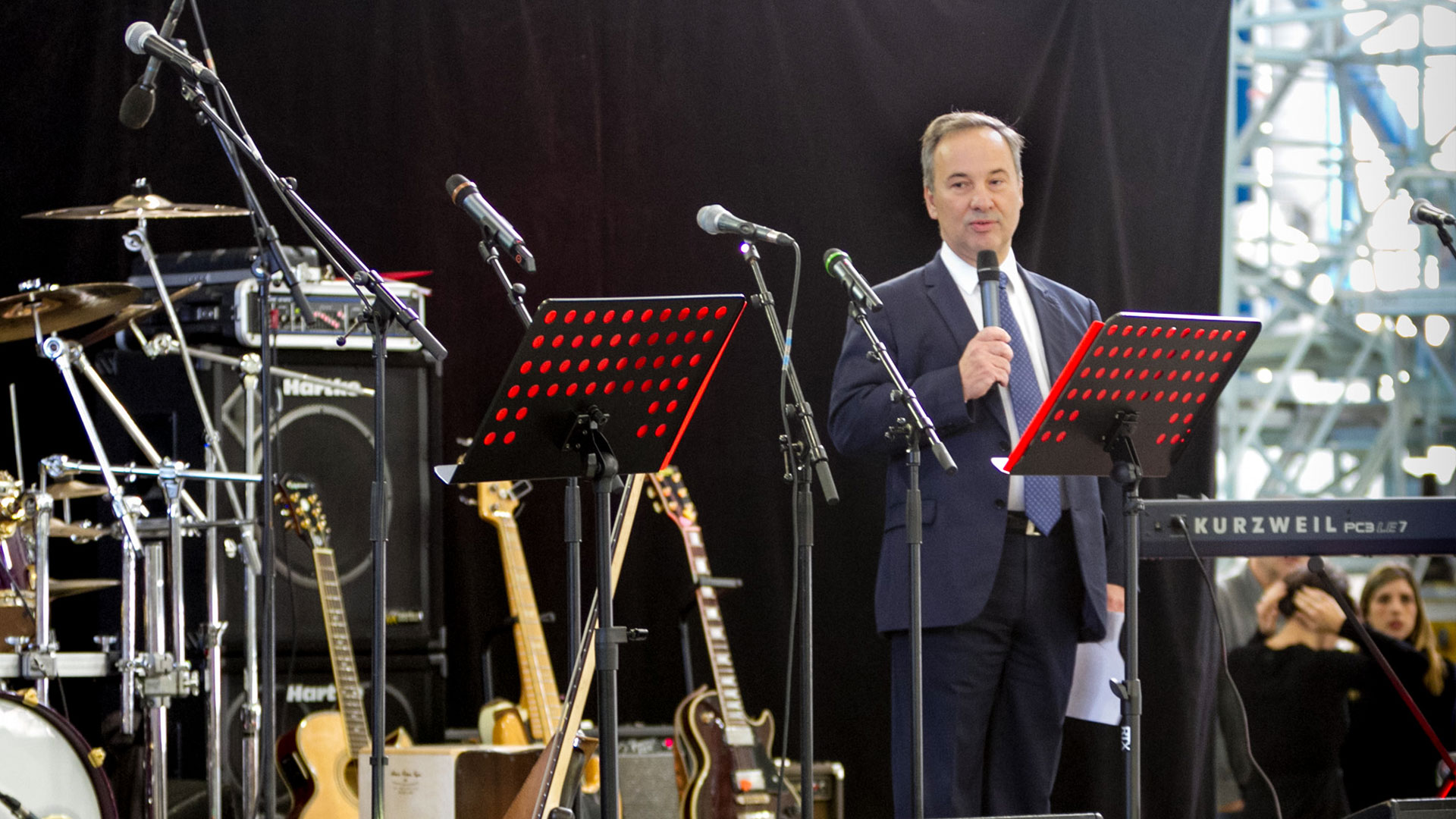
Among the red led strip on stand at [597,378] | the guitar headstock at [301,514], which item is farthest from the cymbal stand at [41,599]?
the red led strip on stand at [597,378]

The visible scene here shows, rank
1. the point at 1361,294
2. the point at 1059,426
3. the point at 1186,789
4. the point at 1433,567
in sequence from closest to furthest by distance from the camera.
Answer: the point at 1059,426, the point at 1186,789, the point at 1433,567, the point at 1361,294

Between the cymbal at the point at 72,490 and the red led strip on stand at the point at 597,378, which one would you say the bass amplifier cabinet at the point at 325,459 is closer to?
the cymbal at the point at 72,490

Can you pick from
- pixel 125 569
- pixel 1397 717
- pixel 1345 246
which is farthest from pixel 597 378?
pixel 1345 246

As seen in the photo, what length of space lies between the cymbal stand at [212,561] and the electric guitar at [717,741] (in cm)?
110

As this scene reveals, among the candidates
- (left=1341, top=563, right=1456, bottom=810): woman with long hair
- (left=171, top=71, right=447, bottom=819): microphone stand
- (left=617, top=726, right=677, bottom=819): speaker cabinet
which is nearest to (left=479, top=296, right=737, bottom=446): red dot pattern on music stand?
(left=171, top=71, right=447, bottom=819): microphone stand

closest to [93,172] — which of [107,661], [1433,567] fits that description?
[107,661]

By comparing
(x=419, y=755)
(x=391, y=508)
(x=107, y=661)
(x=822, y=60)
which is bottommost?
(x=419, y=755)

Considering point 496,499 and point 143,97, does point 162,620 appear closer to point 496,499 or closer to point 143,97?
point 496,499

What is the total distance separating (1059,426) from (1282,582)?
6.98 ft

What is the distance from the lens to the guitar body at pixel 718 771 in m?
3.72

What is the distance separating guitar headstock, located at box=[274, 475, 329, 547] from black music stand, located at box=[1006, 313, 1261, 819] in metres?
1.86

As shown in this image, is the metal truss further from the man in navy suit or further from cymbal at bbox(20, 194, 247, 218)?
cymbal at bbox(20, 194, 247, 218)

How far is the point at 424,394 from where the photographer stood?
3963mm

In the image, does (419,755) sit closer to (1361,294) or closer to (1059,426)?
(1059,426)
